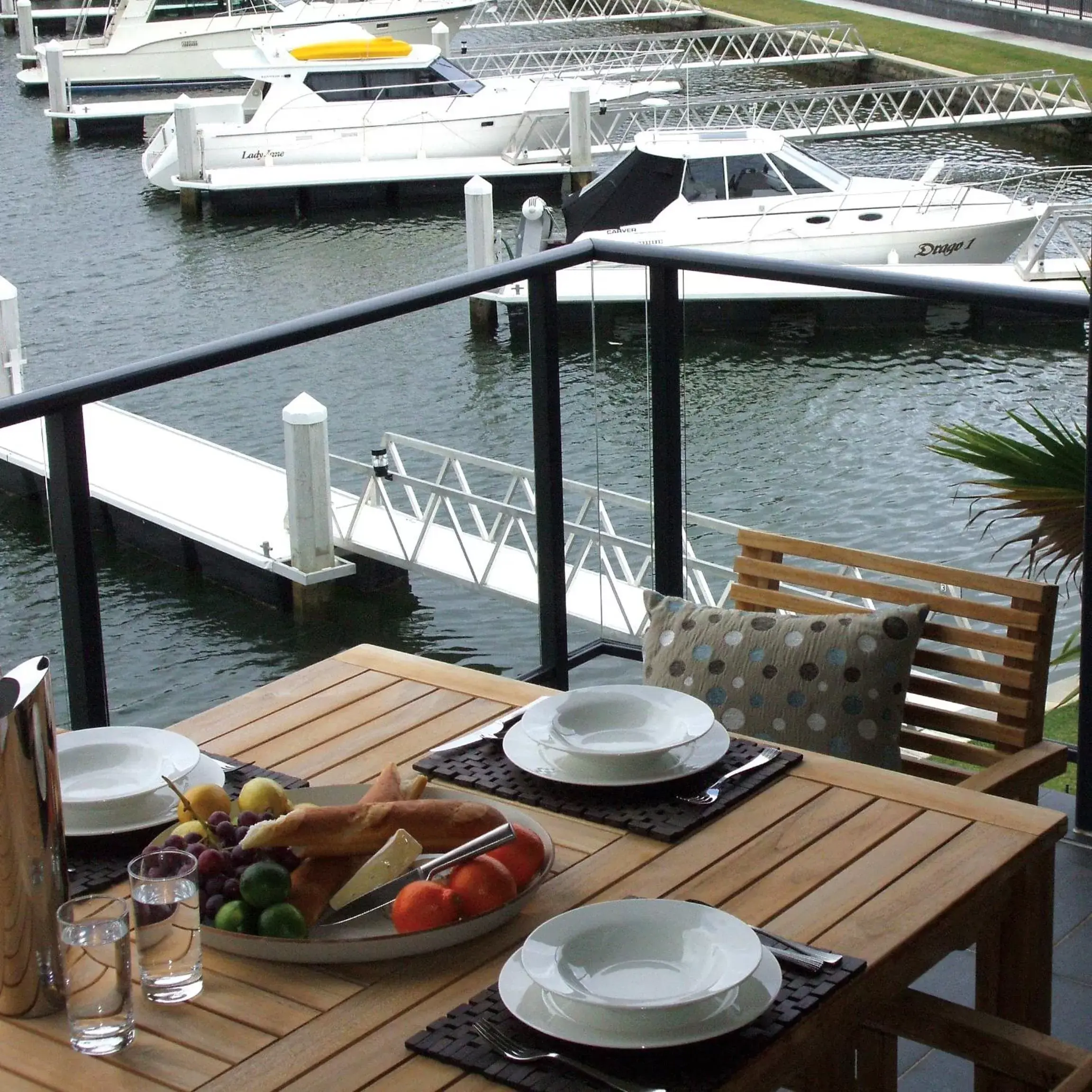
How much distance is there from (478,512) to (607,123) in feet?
55.2

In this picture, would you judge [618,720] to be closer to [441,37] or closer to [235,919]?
[235,919]

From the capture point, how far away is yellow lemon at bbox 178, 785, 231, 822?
1.34m

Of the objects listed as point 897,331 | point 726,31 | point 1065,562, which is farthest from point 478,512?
point 726,31

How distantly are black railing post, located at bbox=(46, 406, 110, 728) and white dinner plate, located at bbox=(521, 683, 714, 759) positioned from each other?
780 millimetres

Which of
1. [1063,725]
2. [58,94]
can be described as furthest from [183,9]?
[1063,725]

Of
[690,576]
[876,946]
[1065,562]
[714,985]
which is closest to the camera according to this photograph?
[714,985]

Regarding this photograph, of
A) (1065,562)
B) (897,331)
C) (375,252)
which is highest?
(897,331)

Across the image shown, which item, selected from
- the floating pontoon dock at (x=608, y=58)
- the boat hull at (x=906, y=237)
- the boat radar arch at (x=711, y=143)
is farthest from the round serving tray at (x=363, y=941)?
the floating pontoon dock at (x=608, y=58)

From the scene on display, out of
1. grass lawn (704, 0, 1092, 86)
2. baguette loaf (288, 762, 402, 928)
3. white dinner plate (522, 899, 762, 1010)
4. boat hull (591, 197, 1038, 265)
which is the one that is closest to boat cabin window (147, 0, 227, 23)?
grass lawn (704, 0, 1092, 86)

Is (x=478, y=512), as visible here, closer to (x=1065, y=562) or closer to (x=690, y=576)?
(x=690, y=576)

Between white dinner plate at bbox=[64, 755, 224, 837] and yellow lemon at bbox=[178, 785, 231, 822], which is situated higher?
yellow lemon at bbox=[178, 785, 231, 822]

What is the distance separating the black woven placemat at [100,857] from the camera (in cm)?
137

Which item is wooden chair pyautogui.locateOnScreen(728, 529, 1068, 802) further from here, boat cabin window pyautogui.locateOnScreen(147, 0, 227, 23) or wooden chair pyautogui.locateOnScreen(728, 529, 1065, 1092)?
boat cabin window pyautogui.locateOnScreen(147, 0, 227, 23)

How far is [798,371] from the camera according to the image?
14.4 ft
